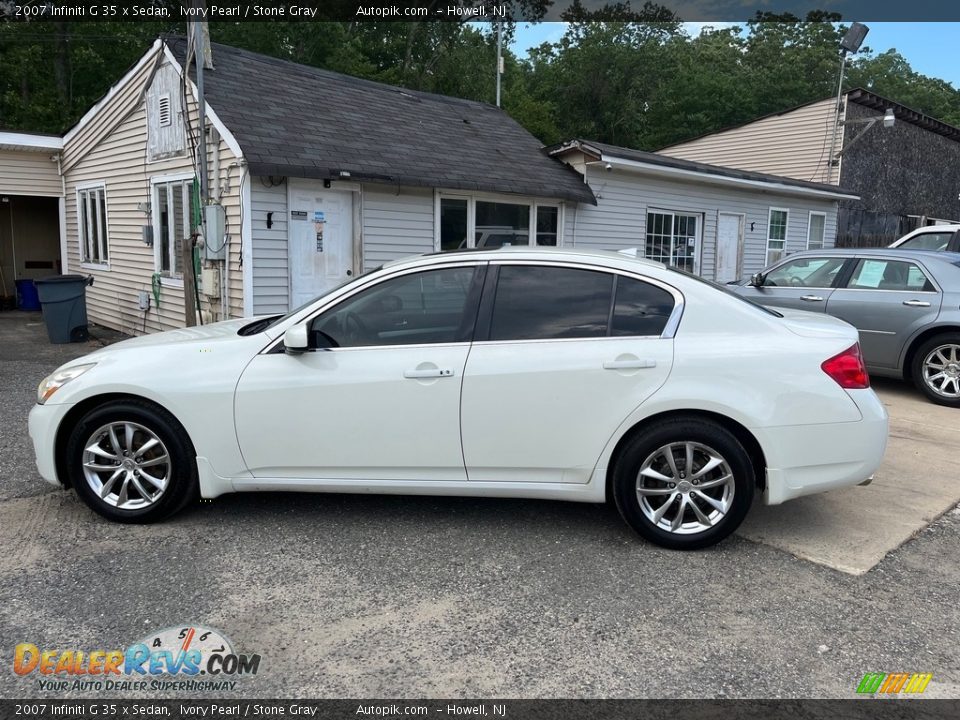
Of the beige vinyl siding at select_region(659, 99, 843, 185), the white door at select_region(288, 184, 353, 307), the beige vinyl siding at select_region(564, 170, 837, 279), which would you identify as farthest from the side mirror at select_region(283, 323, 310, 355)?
the beige vinyl siding at select_region(659, 99, 843, 185)

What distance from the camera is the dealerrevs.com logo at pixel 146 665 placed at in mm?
2676

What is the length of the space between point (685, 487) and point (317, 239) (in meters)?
6.69

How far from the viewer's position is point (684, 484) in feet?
12.0

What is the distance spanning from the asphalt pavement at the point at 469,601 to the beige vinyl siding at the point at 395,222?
5859 millimetres

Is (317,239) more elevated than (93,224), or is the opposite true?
(93,224)

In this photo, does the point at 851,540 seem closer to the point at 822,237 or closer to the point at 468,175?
the point at 468,175

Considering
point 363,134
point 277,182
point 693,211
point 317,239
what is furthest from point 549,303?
point 693,211

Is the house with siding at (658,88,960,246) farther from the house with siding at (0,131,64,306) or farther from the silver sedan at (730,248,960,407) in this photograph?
the house with siding at (0,131,64,306)

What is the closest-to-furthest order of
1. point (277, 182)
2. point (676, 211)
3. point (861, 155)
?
point (277, 182), point (676, 211), point (861, 155)

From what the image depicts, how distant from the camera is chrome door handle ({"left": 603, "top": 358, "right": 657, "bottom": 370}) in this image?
3.65 metres

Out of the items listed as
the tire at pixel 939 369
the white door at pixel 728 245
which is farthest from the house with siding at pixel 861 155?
the tire at pixel 939 369

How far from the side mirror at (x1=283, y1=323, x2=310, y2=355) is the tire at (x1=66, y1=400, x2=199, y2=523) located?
0.78 metres

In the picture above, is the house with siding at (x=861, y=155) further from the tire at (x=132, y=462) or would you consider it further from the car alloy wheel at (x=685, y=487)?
the tire at (x=132, y=462)

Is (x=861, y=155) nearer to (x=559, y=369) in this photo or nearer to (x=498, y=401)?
(x=559, y=369)
